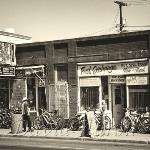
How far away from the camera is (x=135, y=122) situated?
19875mm

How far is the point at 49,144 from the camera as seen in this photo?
55.3 ft

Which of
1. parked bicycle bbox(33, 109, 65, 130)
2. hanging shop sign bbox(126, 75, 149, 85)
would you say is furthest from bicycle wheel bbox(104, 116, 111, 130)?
parked bicycle bbox(33, 109, 65, 130)

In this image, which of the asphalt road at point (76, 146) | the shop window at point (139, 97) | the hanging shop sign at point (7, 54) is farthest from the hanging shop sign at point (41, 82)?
the asphalt road at point (76, 146)

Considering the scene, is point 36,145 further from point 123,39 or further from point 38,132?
point 123,39

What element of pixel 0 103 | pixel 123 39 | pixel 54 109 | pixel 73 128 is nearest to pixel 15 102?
pixel 0 103

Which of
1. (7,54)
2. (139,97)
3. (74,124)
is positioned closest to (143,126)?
(139,97)

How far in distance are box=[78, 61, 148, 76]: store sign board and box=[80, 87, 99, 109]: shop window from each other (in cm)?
89

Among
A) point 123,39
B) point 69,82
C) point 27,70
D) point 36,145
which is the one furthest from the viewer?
point 27,70

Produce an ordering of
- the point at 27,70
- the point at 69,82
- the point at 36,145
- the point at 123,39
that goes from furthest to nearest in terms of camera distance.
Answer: the point at 27,70
the point at 69,82
the point at 123,39
the point at 36,145

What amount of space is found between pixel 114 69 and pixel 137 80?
153 centimetres

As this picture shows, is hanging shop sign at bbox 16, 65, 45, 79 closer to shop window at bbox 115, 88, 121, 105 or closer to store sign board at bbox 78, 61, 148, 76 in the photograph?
store sign board at bbox 78, 61, 148, 76

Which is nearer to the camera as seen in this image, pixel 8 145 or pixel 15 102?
pixel 8 145

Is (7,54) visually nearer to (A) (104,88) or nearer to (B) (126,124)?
(A) (104,88)

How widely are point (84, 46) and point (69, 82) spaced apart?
2.28m
